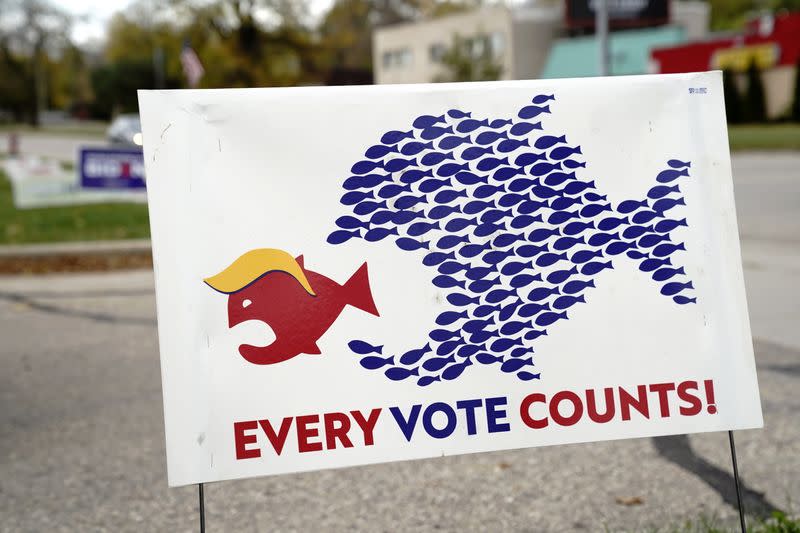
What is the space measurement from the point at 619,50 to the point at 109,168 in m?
50.4

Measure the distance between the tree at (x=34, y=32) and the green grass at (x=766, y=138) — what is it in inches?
2153

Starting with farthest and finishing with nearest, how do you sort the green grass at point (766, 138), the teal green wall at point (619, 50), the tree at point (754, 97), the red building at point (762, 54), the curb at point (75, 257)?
1. the teal green wall at point (619, 50)
2. the red building at point (762, 54)
3. the tree at point (754, 97)
4. the green grass at point (766, 138)
5. the curb at point (75, 257)

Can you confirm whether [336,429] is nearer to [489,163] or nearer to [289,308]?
[289,308]

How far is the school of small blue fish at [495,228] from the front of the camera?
2.83 metres

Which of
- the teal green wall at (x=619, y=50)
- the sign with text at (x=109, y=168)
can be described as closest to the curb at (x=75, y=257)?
the sign with text at (x=109, y=168)

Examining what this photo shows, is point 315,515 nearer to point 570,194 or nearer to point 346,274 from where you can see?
point 346,274

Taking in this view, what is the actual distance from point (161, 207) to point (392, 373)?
2.54 feet

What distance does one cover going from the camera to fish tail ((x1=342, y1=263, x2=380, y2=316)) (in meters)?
2.82

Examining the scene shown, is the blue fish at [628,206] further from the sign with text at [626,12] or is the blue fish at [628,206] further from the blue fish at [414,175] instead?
the sign with text at [626,12]

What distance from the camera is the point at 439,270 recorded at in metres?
2.88

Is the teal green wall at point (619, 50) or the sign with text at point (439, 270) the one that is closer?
the sign with text at point (439, 270)

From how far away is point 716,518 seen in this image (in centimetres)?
377

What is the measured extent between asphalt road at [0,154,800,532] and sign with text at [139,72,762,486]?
1.06 meters

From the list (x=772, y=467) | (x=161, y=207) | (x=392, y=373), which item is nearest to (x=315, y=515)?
(x=392, y=373)
